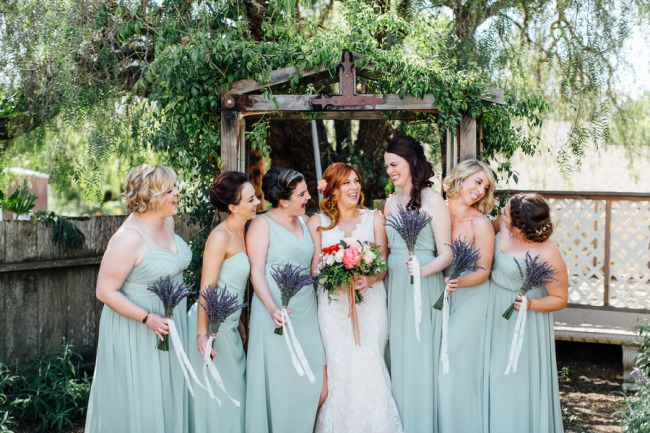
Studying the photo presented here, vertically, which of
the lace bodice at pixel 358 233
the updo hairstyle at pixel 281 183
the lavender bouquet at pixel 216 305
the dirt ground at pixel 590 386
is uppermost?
the updo hairstyle at pixel 281 183

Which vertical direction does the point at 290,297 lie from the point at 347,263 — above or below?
below

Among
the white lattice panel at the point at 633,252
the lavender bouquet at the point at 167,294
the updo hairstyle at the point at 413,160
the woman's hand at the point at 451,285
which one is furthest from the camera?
the white lattice panel at the point at 633,252

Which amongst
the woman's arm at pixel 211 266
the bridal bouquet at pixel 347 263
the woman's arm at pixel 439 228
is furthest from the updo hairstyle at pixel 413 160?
the woman's arm at pixel 211 266

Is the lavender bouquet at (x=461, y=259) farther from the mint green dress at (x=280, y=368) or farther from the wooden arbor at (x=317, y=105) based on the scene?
the wooden arbor at (x=317, y=105)

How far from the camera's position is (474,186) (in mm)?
4578

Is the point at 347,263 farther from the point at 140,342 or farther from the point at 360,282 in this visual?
the point at 140,342

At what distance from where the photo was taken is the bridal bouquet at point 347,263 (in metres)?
4.20

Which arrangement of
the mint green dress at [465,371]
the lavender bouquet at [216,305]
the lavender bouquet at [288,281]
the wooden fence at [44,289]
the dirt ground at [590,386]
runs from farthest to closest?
1. the wooden fence at [44,289]
2. the dirt ground at [590,386]
3. the mint green dress at [465,371]
4. the lavender bouquet at [288,281]
5. the lavender bouquet at [216,305]

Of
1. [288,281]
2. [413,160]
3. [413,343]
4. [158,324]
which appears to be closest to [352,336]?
[413,343]

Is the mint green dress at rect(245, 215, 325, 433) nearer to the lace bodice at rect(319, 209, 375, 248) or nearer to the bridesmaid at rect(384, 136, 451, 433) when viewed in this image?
the lace bodice at rect(319, 209, 375, 248)

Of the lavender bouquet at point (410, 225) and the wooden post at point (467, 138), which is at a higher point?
the wooden post at point (467, 138)

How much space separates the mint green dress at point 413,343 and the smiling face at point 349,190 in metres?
0.36

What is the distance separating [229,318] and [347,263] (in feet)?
2.81

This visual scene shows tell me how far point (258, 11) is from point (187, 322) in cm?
308
